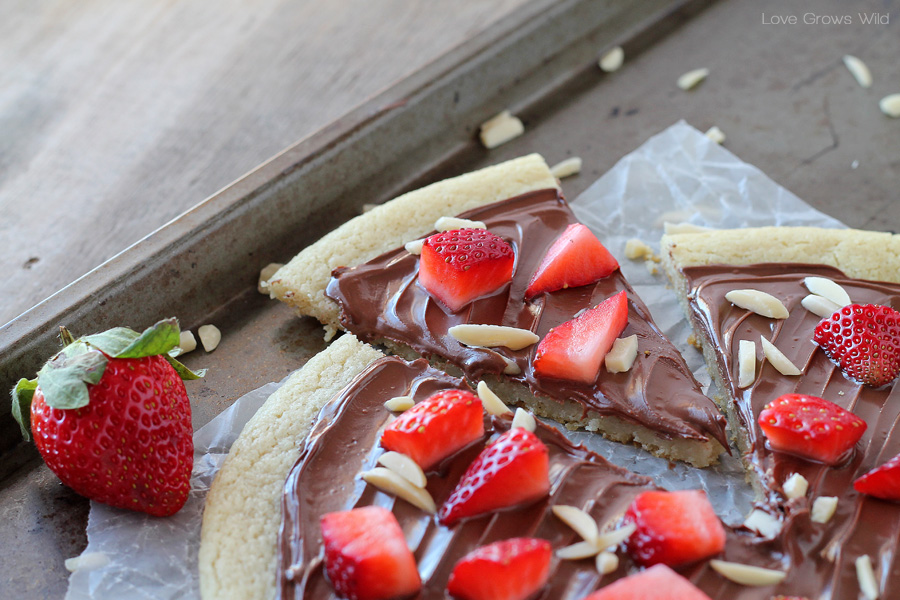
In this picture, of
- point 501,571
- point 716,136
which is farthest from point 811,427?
point 716,136

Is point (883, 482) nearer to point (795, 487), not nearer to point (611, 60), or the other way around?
point (795, 487)

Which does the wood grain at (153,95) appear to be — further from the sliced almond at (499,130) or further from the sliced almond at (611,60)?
the sliced almond at (611,60)

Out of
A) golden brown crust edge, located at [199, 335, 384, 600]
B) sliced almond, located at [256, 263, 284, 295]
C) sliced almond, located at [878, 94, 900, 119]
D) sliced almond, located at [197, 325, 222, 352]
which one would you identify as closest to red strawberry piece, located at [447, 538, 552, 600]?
golden brown crust edge, located at [199, 335, 384, 600]

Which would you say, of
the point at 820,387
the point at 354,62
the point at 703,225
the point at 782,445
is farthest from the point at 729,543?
the point at 354,62

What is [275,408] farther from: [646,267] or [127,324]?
[646,267]

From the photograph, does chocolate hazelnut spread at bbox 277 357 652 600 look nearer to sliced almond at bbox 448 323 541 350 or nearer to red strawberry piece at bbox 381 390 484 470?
red strawberry piece at bbox 381 390 484 470

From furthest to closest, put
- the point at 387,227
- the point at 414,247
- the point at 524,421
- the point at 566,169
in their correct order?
the point at 566,169, the point at 387,227, the point at 414,247, the point at 524,421
